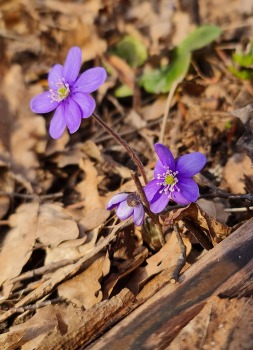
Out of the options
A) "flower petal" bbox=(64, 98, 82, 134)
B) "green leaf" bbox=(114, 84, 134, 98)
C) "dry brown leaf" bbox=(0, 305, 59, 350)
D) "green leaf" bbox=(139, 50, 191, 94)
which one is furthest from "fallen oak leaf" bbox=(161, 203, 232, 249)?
"green leaf" bbox=(114, 84, 134, 98)

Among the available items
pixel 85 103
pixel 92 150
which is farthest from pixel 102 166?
pixel 85 103

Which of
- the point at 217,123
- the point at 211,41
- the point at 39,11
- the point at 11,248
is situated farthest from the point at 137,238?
the point at 39,11

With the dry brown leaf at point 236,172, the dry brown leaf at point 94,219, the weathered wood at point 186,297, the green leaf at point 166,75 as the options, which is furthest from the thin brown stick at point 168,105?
the weathered wood at point 186,297

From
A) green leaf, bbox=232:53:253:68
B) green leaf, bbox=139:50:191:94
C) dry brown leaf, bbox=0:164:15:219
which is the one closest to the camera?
dry brown leaf, bbox=0:164:15:219

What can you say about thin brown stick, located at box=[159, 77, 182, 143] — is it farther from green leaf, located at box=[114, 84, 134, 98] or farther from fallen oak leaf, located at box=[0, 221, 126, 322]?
fallen oak leaf, located at box=[0, 221, 126, 322]

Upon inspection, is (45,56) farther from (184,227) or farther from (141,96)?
(184,227)

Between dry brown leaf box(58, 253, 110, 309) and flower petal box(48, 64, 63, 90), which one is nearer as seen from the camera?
dry brown leaf box(58, 253, 110, 309)

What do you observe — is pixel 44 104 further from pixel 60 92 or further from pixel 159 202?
pixel 159 202

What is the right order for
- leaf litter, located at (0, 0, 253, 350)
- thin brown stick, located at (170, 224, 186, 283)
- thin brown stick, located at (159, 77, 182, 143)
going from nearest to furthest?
thin brown stick, located at (170, 224, 186, 283)
leaf litter, located at (0, 0, 253, 350)
thin brown stick, located at (159, 77, 182, 143)
